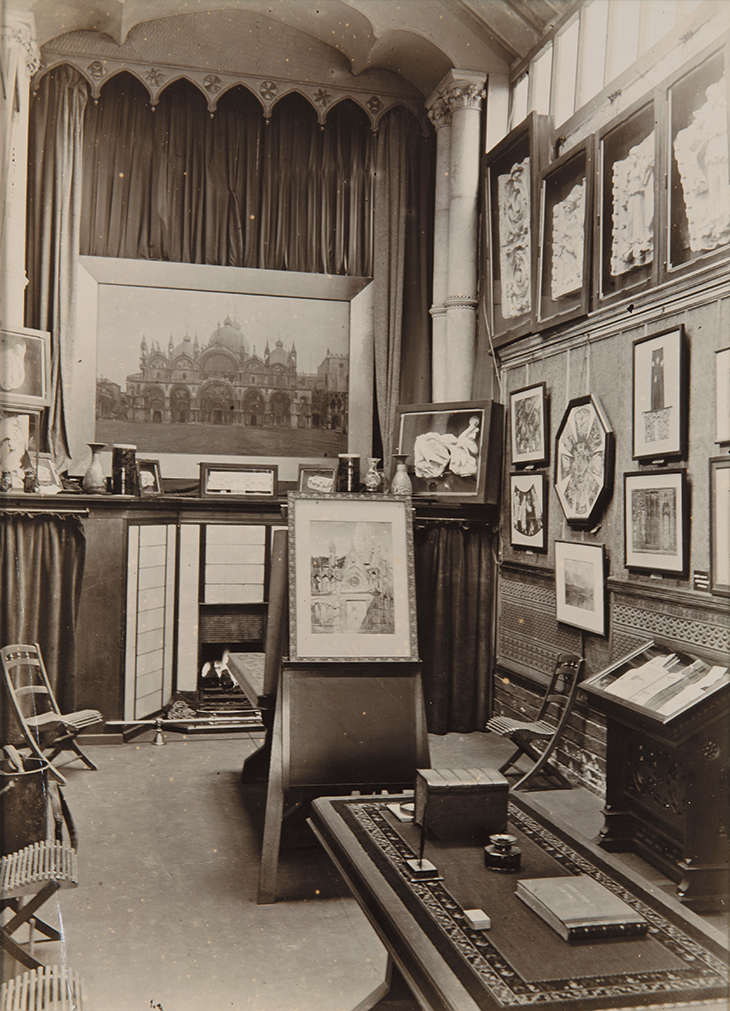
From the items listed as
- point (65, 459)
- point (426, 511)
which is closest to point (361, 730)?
point (426, 511)

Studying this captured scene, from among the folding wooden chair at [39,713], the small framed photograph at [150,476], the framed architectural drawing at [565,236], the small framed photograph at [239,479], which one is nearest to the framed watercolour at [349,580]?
the folding wooden chair at [39,713]

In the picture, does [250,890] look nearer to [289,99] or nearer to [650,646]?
[650,646]

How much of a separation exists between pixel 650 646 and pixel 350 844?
2417mm

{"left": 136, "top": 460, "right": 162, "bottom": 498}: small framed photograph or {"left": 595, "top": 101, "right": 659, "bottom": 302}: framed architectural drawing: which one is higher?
{"left": 595, "top": 101, "right": 659, "bottom": 302}: framed architectural drawing

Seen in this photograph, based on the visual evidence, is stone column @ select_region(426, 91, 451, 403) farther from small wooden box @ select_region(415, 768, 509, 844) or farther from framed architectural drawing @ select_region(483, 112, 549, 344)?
small wooden box @ select_region(415, 768, 509, 844)

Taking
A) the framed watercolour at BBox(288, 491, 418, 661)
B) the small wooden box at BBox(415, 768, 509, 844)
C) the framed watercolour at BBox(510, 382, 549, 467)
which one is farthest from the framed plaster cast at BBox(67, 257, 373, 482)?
the small wooden box at BBox(415, 768, 509, 844)

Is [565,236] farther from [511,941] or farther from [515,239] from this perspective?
[511,941]

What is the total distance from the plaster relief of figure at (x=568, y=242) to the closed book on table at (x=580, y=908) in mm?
3961

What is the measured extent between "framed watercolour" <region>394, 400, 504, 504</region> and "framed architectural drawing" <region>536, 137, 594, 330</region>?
94cm

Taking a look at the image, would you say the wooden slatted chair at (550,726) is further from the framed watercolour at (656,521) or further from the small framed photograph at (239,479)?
the small framed photograph at (239,479)

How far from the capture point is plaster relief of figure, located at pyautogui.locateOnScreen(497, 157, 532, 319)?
6.01 m

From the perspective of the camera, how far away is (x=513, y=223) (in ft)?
20.3

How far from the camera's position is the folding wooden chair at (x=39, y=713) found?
16.5 feet

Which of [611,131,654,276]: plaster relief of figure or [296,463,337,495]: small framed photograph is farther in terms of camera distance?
[296,463,337,495]: small framed photograph
